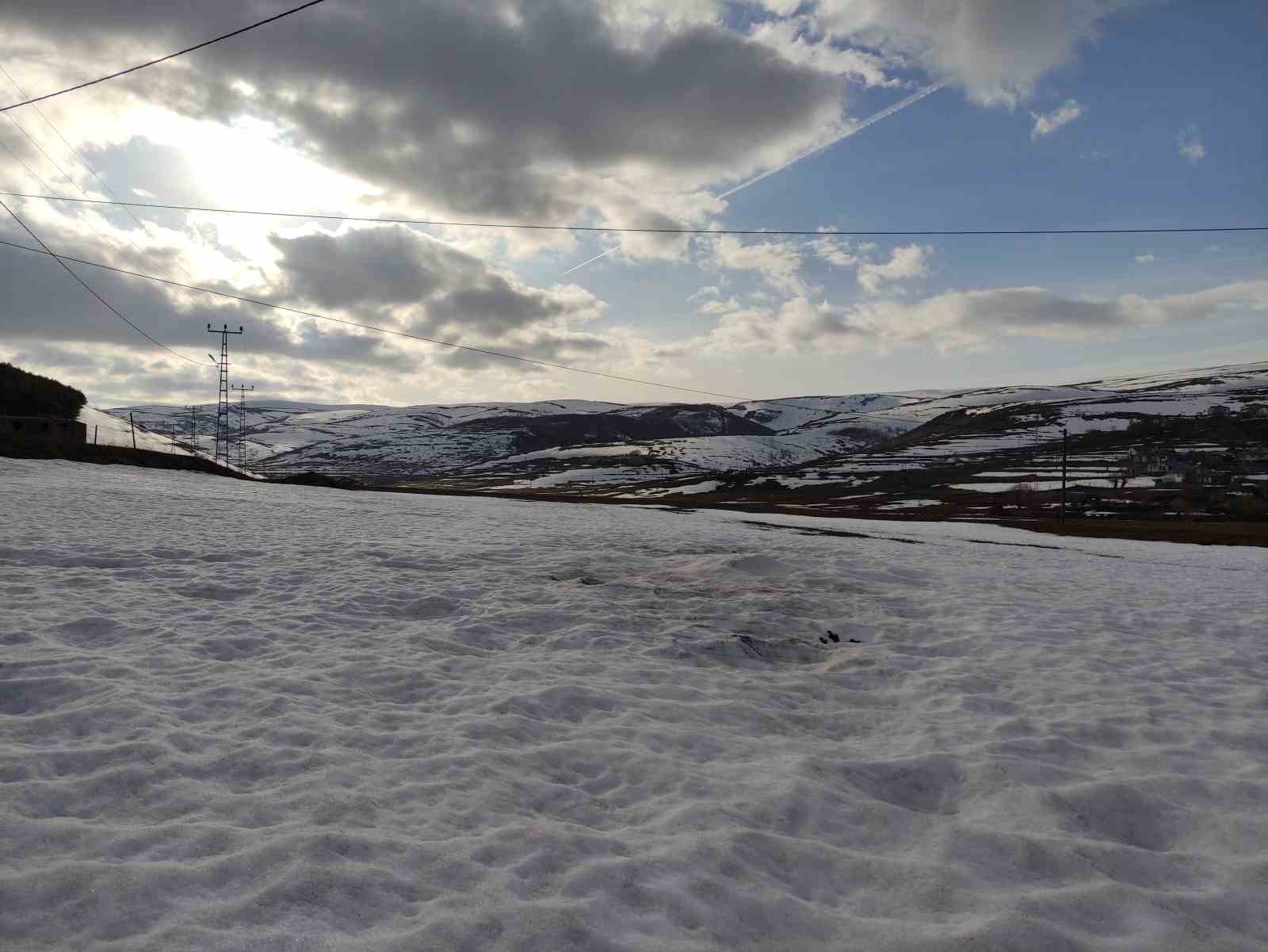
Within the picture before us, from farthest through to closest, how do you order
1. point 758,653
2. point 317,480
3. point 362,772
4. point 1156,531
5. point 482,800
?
1. point 317,480
2. point 1156,531
3. point 758,653
4. point 362,772
5. point 482,800

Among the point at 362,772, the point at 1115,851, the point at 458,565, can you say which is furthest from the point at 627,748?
the point at 458,565

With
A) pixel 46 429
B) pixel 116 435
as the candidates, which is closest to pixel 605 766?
pixel 46 429

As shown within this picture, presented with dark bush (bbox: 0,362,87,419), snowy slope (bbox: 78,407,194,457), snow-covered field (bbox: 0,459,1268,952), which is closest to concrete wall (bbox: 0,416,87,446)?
snowy slope (bbox: 78,407,194,457)

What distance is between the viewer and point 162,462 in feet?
174

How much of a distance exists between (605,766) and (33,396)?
268ft

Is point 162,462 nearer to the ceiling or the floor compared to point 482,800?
nearer to the ceiling

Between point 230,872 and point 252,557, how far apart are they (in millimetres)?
13981

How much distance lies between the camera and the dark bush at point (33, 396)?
201 feet

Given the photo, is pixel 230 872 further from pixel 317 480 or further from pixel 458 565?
pixel 317 480

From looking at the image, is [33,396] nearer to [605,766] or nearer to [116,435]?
[116,435]

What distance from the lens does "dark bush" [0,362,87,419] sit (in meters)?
61.2

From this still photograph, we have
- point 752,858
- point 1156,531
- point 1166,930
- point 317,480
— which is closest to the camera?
point 1166,930

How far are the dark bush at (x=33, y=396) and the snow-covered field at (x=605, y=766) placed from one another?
63422 millimetres

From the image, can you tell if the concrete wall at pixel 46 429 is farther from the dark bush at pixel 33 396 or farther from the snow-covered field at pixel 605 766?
the snow-covered field at pixel 605 766
